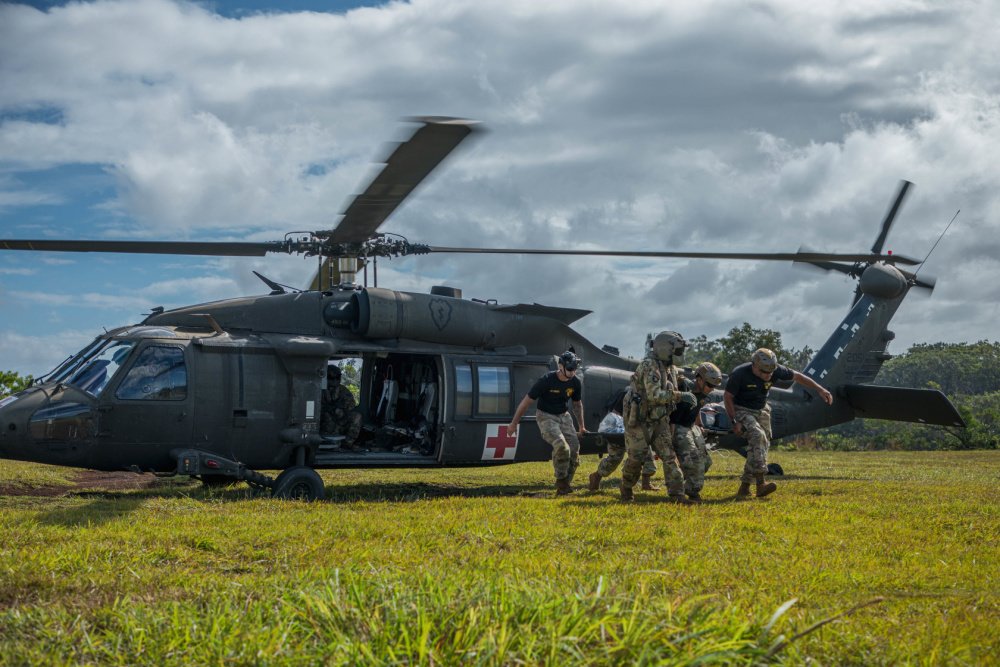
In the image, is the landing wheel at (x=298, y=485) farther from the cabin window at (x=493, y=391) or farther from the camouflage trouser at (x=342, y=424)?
the cabin window at (x=493, y=391)

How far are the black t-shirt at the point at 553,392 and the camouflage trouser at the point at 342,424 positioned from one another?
2448 millimetres

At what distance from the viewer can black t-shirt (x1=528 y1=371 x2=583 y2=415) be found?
39.9ft

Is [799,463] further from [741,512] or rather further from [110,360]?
[110,360]

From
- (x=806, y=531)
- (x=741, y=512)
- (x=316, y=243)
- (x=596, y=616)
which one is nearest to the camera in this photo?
(x=596, y=616)

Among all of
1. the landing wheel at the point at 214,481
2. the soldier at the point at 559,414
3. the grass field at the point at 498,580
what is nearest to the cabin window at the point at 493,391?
the soldier at the point at 559,414

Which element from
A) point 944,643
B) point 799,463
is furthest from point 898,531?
point 799,463

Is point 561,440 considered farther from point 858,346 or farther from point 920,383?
point 920,383

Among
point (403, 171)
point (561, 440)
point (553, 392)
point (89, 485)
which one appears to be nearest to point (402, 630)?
point (403, 171)

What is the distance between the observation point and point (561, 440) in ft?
39.4

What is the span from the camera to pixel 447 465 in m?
12.8

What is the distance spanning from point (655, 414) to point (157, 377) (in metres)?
5.71

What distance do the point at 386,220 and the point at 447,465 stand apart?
3669mm

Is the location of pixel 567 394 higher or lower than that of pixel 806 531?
higher

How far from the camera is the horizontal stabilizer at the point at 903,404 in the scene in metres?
15.5
